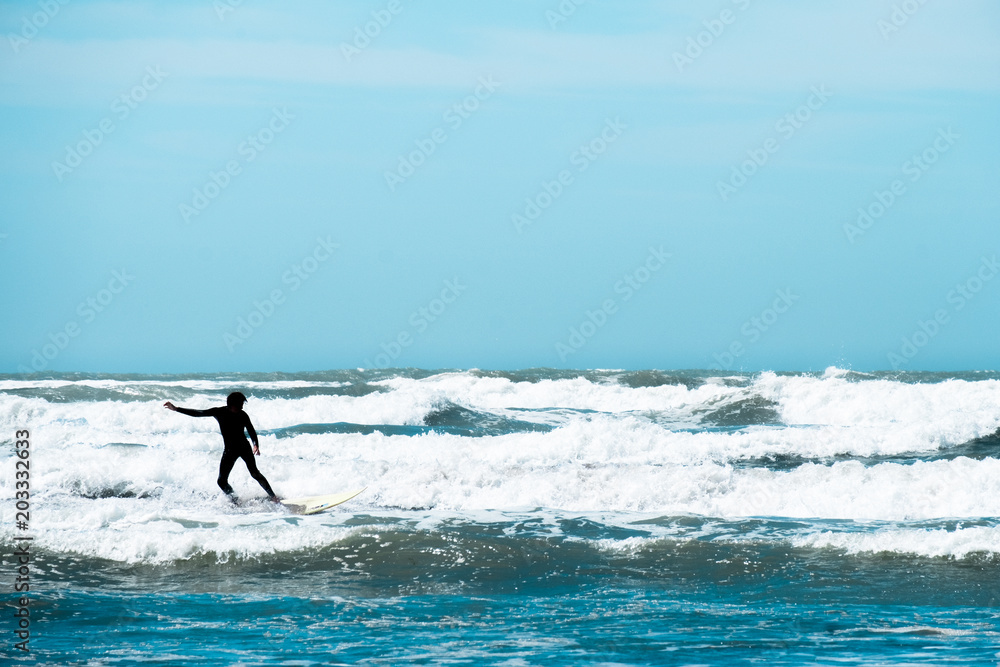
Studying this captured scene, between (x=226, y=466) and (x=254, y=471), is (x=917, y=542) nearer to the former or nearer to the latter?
(x=254, y=471)

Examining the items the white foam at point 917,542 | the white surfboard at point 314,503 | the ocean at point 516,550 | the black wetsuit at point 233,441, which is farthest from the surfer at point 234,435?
the white foam at point 917,542

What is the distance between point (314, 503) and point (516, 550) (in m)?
3.41

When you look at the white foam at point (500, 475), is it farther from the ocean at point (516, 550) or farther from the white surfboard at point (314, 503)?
the white surfboard at point (314, 503)

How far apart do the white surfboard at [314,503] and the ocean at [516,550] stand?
0.20m

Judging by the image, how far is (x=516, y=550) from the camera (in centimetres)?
1059

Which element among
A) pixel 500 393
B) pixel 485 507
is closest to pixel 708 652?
pixel 485 507

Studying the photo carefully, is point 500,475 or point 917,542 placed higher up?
point 500,475

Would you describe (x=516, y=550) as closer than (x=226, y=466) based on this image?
Yes

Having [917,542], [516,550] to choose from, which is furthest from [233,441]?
[917,542]

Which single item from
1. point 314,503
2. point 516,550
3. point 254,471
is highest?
point 254,471

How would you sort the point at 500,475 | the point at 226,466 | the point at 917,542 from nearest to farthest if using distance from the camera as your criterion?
1. the point at 917,542
2. the point at 226,466
3. the point at 500,475

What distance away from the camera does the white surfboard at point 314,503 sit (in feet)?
41.2

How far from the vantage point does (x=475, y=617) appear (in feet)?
26.9

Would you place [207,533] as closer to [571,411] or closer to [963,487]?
[963,487]
